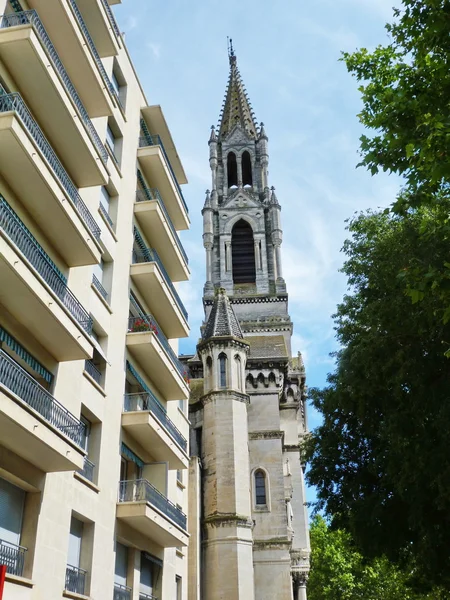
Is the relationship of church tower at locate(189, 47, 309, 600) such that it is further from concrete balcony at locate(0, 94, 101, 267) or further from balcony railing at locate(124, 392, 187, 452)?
concrete balcony at locate(0, 94, 101, 267)

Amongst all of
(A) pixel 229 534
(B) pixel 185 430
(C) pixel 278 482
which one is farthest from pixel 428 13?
(C) pixel 278 482

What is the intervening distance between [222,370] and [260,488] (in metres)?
6.78

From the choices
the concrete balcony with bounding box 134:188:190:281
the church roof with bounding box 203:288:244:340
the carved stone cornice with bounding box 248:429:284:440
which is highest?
the church roof with bounding box 203:288:244:340

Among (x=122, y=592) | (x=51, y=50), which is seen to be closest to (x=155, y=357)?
(x=122, y=592)

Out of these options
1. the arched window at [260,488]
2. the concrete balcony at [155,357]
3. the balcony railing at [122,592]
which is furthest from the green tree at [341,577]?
the balcony railing at [122,592]

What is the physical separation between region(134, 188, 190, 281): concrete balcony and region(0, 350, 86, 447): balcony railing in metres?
8.52

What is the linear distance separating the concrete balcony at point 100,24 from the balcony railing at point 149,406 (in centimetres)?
1001

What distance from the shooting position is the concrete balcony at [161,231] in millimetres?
20312

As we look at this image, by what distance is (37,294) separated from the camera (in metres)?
12.0

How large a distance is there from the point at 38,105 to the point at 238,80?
6336 centimetres

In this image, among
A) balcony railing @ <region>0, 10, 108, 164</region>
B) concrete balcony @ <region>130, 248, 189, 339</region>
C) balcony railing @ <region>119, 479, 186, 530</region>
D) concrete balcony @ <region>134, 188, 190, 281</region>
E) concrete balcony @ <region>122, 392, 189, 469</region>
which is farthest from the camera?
concrete balcony @ <region>134, 188, 190, 281</region>

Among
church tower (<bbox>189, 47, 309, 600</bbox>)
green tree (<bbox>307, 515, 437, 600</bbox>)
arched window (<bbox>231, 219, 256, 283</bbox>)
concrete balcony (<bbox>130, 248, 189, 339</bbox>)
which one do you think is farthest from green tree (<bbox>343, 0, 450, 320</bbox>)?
arched window (<bbox>231, 219, 256, 283</bbox>)

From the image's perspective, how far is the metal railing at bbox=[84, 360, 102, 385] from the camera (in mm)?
15902

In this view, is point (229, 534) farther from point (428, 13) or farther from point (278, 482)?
point (428, 13)
